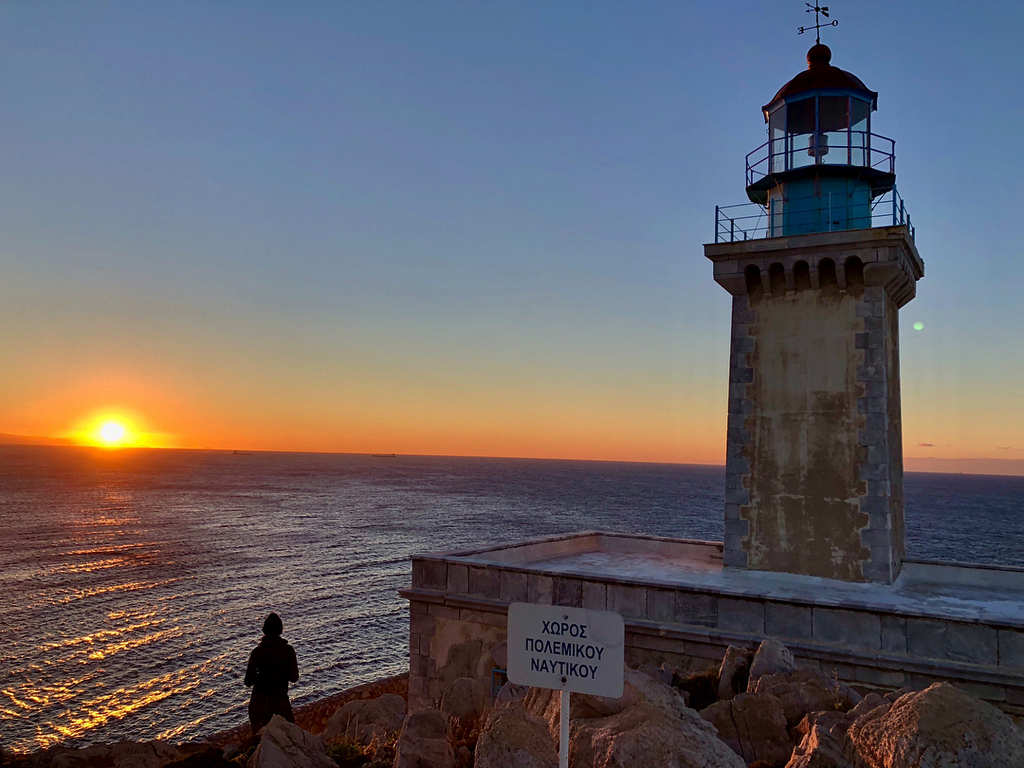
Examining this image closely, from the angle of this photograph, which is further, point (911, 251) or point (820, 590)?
point (911, 251)

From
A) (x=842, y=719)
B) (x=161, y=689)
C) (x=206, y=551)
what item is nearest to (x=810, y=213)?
(x=842, y=719)

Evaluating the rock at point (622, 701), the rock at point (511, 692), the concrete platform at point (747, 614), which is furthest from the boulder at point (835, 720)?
the concrete platform at point (747, 614)

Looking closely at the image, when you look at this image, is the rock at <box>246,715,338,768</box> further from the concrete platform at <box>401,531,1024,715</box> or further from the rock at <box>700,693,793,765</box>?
the concrete platform at <box>401,531,1024,715</box>

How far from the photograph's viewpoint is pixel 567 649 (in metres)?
5.03

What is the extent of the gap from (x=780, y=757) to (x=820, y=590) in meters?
9.11

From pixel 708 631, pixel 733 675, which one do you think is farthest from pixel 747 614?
pixel 733 675

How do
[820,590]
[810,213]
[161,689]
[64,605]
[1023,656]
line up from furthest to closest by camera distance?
[64,605] → [161,689] → [810,213] → [820,590] → [1023,656]

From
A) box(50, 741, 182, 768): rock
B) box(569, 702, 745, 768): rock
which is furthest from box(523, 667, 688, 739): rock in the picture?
box(50, 741, 182, 768): rock

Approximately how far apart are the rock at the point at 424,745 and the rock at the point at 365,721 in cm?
216

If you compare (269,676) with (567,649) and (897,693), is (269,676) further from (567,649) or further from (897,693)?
(897,693)

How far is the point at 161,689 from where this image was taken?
24938mm

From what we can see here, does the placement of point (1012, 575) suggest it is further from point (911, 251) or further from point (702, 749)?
point (702, 749)

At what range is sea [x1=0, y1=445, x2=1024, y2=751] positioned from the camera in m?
24.1

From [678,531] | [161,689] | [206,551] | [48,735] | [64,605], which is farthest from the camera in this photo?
[678,531]
